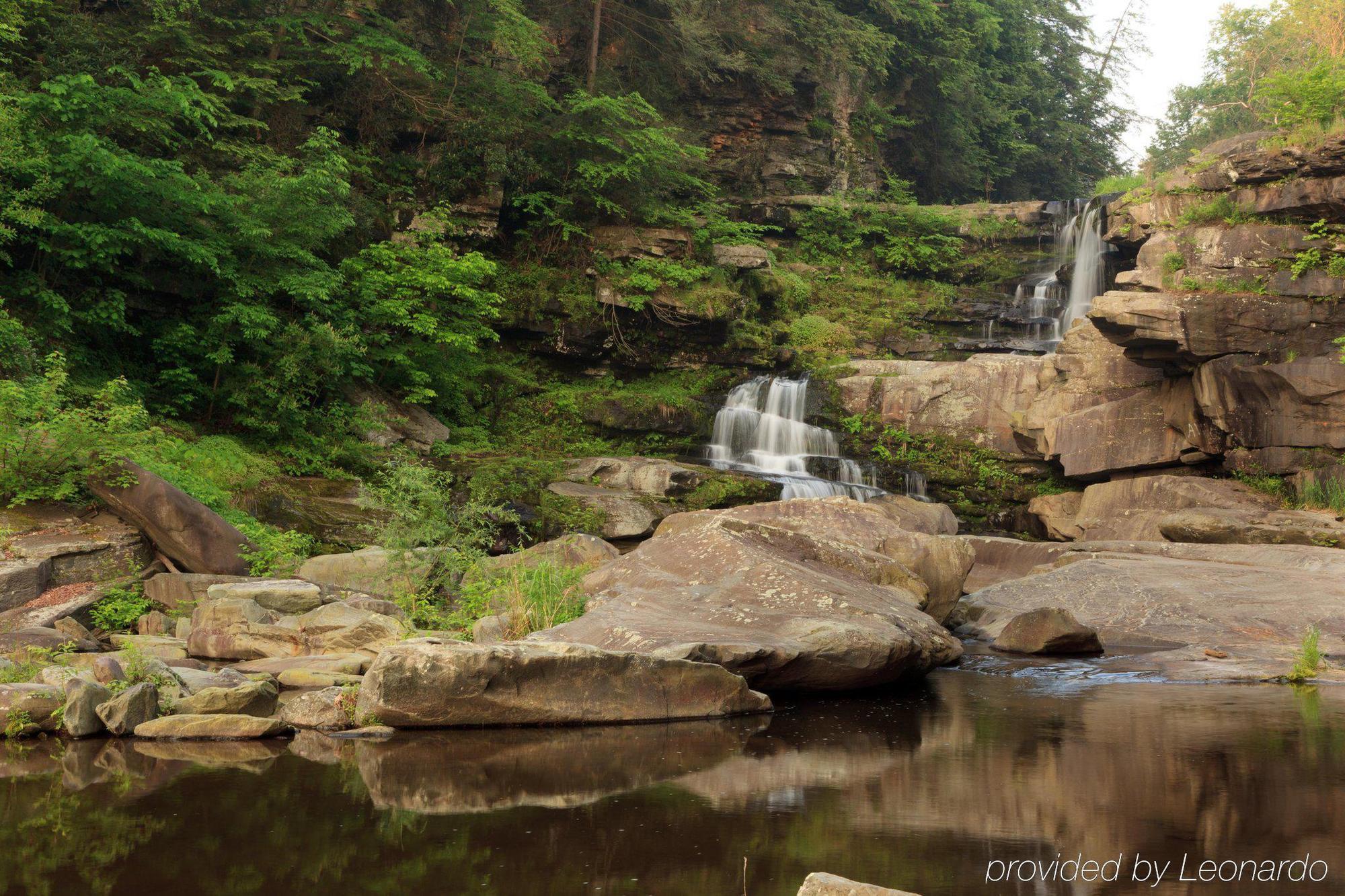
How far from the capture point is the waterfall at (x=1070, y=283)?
2598 cm

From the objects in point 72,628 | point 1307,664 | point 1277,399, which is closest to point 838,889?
point 1307,664

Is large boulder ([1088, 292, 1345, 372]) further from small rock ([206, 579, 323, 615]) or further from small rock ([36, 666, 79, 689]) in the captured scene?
small rock ([36, 666, 79, 689])

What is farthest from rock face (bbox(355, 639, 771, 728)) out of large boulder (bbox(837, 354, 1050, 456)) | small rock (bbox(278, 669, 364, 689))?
large boulder (bbox(837, 354, 1050, 456))

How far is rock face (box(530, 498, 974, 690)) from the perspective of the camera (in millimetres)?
8461

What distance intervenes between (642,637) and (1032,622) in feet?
16.9

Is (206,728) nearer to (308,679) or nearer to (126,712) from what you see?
(126,712)

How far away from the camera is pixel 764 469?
21391 mm

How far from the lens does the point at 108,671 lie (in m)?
7.48

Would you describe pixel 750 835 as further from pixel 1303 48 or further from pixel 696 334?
pixel 1303 48

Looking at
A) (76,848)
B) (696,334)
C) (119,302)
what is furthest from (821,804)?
(696,334)

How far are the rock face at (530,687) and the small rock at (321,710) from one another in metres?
0.14

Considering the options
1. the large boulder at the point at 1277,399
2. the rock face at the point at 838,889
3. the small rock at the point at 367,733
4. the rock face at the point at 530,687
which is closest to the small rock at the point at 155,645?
the small rock at the point at 367,733

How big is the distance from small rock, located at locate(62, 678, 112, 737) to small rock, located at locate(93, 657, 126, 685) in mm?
401

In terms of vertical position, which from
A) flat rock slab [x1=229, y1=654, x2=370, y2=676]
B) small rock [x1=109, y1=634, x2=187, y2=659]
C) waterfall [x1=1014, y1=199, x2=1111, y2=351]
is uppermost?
waterfall [x1=1014, y1=199, x2=1111, y2=351]
